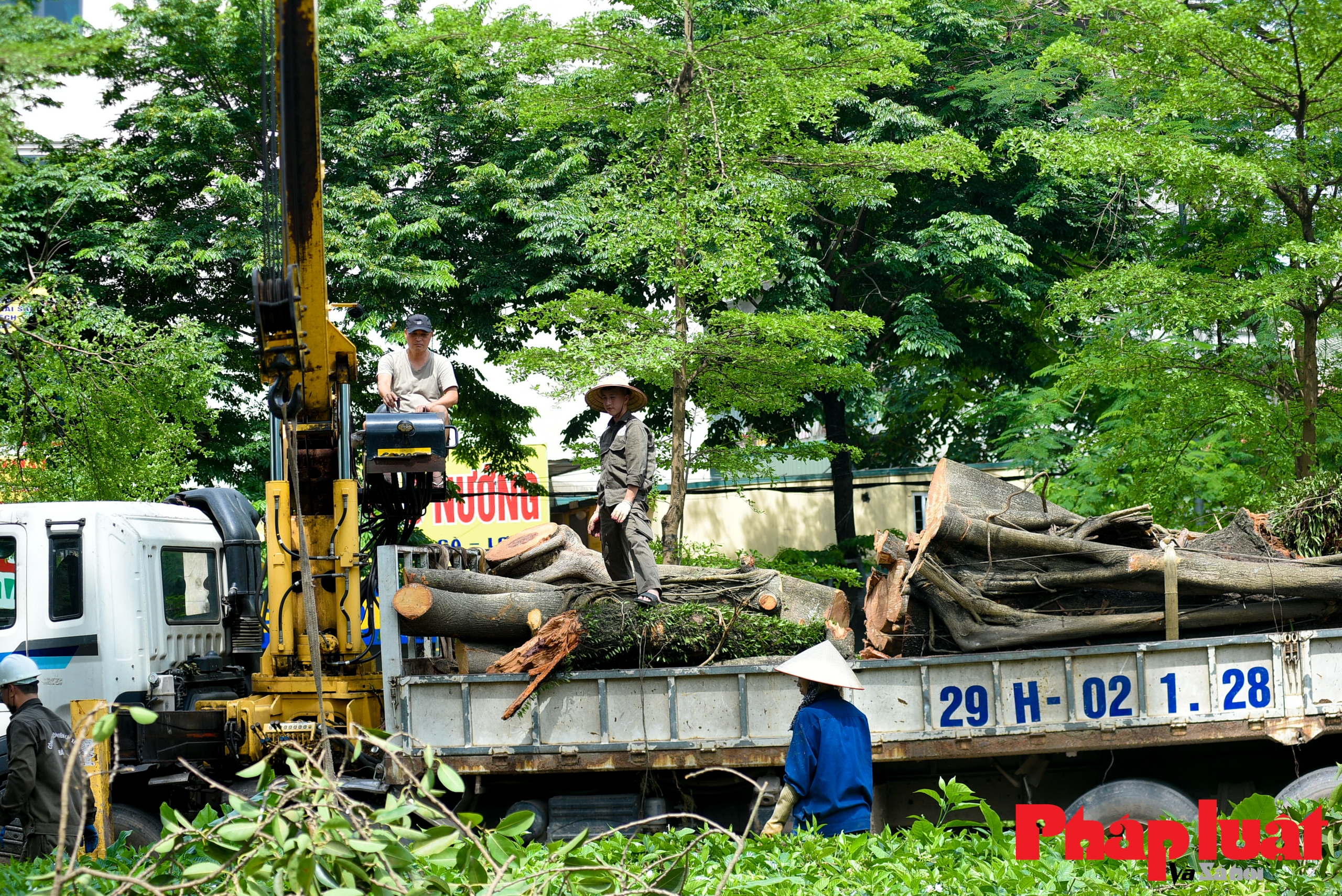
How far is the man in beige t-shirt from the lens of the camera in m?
8.44

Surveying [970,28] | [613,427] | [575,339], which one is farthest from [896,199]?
[613,427]

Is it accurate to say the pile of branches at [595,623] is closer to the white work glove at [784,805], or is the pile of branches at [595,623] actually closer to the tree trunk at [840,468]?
the white work glove at [784,805]

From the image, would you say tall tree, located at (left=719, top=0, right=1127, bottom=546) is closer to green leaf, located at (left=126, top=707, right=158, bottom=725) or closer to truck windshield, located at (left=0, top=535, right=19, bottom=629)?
truck windshield, located at (left=0, top=535, right=19, bottom=629)

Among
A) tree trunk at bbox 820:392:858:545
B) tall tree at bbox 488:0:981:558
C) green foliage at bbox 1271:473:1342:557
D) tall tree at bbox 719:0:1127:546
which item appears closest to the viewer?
green foliage at bbox 1271:473:1342:557

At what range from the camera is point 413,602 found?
24.3 ft

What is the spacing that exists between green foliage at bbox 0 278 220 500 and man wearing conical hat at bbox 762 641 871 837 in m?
5.44

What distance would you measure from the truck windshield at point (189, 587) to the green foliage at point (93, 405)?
1448mm

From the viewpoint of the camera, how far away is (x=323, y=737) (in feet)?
10.5

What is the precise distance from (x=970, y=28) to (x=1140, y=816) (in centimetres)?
1617

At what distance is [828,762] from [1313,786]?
3.25 m

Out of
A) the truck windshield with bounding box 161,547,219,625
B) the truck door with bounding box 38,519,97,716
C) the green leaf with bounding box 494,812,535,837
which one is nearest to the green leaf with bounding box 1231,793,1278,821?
the green leaf with bounding box 494,812,535,837

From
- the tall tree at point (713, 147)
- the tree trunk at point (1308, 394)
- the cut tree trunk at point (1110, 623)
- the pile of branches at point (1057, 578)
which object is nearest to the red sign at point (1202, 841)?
the cut tree trunk at point (1110, 623)

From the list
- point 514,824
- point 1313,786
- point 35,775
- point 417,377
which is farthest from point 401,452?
point 1313,786

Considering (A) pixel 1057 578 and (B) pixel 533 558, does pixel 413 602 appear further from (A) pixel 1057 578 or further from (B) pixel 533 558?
(A) pixel 1057 578
